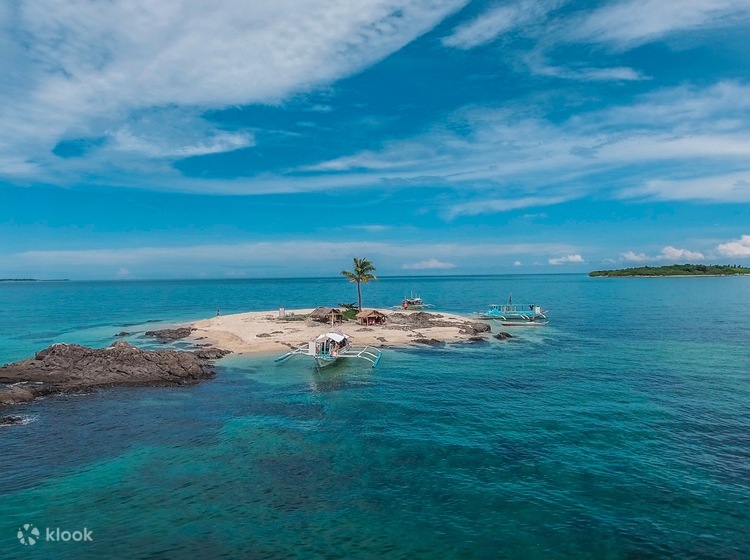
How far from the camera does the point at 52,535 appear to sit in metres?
16.5

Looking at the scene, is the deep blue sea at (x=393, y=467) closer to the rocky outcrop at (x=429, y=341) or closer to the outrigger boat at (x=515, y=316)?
the rocky outcrop at (x=429, y=341)

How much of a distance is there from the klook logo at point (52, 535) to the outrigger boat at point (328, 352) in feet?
89.0

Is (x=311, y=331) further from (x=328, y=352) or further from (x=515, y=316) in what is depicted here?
(x=515, y=316)

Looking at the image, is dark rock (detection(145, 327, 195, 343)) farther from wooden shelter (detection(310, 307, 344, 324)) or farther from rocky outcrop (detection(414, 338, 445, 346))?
rocky outcrop (detection(414, 338, 445, 346))

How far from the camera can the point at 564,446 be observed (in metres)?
24.0

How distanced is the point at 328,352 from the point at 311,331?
16806 mm

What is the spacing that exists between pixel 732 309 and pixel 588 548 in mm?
101580

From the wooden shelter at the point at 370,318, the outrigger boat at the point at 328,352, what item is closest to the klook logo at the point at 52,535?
the outrigger boat at the point at 328,352

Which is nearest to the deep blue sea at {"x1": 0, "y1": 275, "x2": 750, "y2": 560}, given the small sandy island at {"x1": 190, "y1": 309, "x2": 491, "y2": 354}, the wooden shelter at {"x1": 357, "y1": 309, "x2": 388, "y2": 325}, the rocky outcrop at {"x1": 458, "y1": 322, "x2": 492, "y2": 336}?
the small sandy island at {"x1": 190, "y1": 309, "x2": 491, "y2": 354}

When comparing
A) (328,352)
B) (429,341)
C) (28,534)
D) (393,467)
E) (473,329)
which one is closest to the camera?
(28,534)

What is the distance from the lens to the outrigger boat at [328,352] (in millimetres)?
44094

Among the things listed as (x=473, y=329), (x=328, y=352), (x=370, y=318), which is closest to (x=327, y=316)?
(x=370, y=318)

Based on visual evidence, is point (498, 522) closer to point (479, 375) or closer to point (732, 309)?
point (479, 375)

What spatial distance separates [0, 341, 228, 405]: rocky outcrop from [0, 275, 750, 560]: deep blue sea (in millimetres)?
2099
